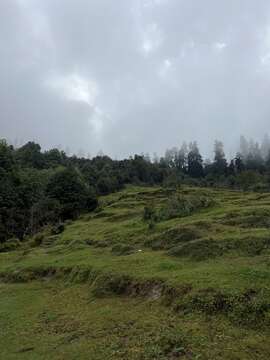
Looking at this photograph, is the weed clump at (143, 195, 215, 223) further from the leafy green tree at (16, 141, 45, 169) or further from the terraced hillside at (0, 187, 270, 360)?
the leafy green tree at (16, 141, 45, 169)

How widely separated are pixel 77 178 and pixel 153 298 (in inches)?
2740

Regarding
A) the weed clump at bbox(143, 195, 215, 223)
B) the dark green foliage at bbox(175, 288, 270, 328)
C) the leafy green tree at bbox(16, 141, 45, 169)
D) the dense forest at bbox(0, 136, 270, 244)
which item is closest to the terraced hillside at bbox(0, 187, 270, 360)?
the dark green foliage at bbox(175, 288, 270, 328)

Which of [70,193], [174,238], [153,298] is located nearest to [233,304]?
[153,298]

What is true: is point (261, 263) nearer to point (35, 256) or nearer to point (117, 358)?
point (117, 358)

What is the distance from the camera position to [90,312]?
1922 cm

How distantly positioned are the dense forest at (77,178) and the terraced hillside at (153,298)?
32.6 m

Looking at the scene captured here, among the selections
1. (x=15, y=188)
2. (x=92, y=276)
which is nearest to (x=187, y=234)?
(x=92, y=276)

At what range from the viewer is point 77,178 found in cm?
8706

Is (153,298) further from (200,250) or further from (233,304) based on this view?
(200,250)

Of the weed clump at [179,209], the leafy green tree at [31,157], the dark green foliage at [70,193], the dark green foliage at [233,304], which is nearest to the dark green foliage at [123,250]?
the weed clump at [179,209]

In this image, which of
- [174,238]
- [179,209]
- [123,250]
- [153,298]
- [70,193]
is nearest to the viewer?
[153,298]

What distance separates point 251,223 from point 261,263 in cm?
1004

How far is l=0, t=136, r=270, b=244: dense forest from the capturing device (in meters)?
75.0

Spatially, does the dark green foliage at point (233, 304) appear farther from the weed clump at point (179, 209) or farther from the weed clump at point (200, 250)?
the weed clump at point (179, 209)
